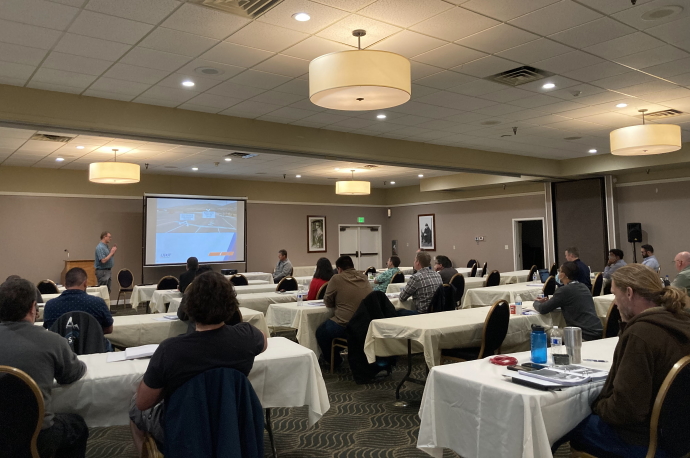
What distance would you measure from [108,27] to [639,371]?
437 cm

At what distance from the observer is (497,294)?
713 centimetres

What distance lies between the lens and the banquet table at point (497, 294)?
710 centimetres

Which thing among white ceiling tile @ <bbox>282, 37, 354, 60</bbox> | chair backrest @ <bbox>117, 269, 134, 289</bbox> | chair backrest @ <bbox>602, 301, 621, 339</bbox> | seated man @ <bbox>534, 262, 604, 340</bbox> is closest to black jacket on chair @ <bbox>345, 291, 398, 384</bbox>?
seated man @ <bbox>534, 262, 604, 340</bbox>

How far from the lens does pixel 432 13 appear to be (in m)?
4.14

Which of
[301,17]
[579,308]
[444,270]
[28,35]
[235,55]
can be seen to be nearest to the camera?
[301,17]

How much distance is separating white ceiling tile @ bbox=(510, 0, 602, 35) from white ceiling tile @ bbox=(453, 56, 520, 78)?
2.37ft

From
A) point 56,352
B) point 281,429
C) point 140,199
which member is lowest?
point 281,429

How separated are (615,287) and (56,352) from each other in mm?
2686

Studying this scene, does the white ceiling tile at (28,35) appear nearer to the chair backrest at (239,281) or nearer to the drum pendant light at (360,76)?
the drum pendant light at (360,76)

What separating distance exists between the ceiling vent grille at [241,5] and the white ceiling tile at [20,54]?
192 centimetres

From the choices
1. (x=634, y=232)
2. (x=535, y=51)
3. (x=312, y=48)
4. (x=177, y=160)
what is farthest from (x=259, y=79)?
(x=634, y=232)

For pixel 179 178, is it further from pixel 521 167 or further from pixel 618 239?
pixel 618 239

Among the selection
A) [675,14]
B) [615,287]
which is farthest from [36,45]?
[675,14]

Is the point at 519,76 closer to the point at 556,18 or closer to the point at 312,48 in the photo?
the point at 556,18
